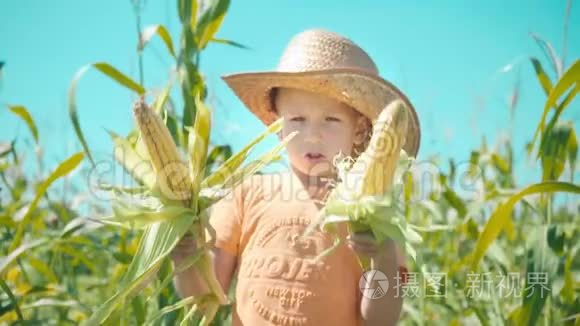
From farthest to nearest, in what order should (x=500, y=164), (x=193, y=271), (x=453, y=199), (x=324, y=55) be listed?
(x=500, y=164) → (x=453, y=199) → (x=324, y=55) → (x=193, y=271)

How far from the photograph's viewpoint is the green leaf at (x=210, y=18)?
184 centimetres

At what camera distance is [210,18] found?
6.05 ft

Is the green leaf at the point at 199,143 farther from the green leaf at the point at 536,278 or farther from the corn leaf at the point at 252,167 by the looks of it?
the green leaf at the point at 536,278

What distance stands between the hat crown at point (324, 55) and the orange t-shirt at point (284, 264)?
378mm

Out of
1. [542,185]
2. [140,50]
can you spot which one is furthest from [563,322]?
[140,50]

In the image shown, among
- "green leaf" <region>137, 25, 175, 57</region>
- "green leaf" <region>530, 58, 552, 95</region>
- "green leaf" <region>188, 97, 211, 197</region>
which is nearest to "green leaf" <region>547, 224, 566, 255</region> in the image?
"green leaf" <region>530, 58, 552, 95</region>

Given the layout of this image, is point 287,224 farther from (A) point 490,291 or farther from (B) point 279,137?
(A) point 490,291

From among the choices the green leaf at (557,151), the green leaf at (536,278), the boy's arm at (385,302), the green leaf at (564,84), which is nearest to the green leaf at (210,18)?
the boy's arm at (385,302)

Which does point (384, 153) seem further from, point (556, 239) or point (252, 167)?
point (556, 239)

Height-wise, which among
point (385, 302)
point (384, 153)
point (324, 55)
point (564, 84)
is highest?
point (324, 55)

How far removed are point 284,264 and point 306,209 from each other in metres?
0.19

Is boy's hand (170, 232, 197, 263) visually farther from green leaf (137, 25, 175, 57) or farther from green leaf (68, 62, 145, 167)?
green leaf (137, 25, 175, 57)

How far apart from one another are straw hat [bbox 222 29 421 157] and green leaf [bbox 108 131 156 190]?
572 millimetres

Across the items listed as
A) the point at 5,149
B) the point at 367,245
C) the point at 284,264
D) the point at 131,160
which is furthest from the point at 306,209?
the point at 5,149
